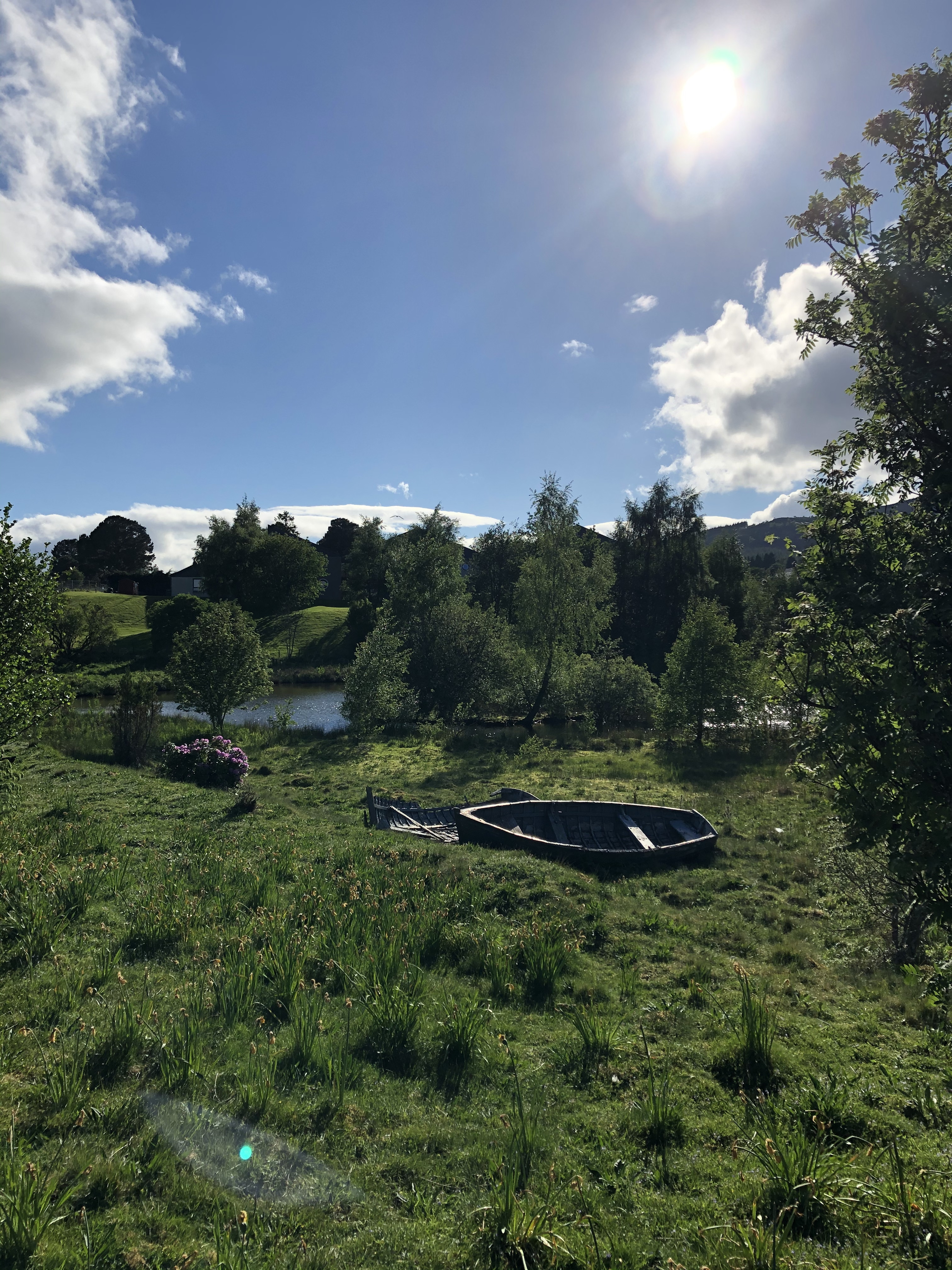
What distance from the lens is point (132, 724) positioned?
2467cm

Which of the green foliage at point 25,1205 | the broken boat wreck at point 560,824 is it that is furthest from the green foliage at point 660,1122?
the broken boat wreck at point 560,824

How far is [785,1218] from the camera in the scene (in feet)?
13.0

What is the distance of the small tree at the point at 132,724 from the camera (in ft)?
79.6

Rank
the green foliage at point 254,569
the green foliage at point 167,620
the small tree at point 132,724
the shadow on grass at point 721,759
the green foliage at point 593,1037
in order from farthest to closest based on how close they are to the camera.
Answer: the green foliage at point 254,569 < the green foliage at point 167,620 < the shadow on grass at point 721,759 < the small tree at point 132,724 < the green foliage at point 593,1037

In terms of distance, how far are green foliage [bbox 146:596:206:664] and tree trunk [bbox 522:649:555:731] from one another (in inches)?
1571

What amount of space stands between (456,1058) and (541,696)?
1327 inches

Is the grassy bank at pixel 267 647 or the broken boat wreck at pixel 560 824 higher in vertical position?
the grassy bank at pixel 267 647

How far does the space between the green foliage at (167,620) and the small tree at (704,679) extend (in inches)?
1960

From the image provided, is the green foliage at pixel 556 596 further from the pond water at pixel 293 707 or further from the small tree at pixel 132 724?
the small tree at pixel 132 724

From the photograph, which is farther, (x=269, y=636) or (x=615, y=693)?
(x=269, y=636)

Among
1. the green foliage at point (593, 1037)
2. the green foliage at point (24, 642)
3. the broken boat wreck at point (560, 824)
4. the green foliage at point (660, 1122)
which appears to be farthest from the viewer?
the broken boat wreck at point (560, 824)

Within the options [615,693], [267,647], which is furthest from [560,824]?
[267,647]

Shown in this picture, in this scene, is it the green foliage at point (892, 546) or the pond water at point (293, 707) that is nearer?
the green foliage at point (892, 546)

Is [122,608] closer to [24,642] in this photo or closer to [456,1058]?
[24,642]
